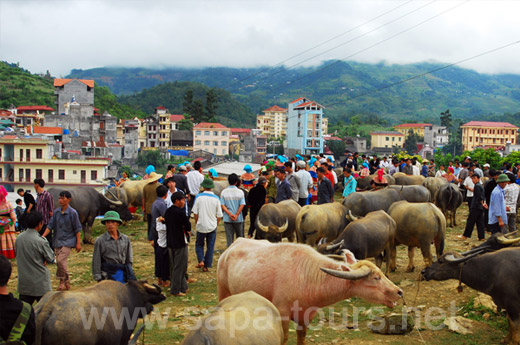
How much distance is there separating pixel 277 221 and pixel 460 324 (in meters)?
4.90

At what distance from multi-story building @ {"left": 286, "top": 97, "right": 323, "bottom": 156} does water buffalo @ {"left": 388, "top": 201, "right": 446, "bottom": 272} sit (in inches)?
3129

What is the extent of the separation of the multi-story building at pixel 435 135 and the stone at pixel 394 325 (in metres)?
124

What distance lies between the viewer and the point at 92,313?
17.8 feet

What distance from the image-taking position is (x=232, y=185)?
10812 mm

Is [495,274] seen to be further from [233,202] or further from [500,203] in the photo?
[233,202]

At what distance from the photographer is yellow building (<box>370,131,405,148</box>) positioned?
122375 mm

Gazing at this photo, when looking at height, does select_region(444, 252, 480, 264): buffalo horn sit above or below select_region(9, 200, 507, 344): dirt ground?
above

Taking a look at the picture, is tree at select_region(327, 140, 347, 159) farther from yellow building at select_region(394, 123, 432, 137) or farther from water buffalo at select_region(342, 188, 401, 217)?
water buffalo at select_region(342, 188, 401, 217)

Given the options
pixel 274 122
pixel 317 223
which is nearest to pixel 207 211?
pixel 317 223

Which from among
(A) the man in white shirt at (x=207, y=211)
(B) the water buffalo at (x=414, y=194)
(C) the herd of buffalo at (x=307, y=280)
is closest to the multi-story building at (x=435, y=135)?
(B) the water buffalo at (x=414, y=194)

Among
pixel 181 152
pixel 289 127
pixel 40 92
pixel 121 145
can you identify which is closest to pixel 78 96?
pixel 121 145

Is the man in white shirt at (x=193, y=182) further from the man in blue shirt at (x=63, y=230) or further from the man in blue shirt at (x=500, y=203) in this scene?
the man in blue shirt at (x=500, y=203)

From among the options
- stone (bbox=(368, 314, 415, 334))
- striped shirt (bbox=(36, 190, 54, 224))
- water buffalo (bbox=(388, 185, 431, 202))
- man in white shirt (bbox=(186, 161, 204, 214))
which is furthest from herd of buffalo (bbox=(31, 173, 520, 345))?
striped shirt (bbox=(36, 190, 54, 224))

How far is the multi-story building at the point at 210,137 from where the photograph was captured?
9475 cm
